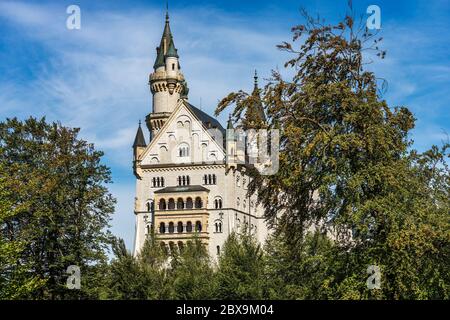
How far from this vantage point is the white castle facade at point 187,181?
9188 centimetres

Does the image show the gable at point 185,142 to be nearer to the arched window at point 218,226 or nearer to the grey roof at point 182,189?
the grey roof at point 182,189

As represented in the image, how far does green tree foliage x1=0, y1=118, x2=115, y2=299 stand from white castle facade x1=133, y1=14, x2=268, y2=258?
40643 mm

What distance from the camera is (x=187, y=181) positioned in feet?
310

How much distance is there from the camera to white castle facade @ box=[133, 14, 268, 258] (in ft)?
301

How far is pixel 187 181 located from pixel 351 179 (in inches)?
2829

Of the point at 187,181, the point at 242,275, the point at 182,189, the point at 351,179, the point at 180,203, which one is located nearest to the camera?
the point at 351,179

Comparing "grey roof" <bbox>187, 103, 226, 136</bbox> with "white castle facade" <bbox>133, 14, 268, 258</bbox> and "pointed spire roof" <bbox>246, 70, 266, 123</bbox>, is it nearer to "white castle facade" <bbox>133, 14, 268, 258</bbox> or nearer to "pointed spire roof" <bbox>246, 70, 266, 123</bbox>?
"white castle facade" <bbox>133, 14, 268, 258</bbox>

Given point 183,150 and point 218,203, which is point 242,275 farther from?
point 183,150

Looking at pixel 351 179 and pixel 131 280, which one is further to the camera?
pixel 131 280

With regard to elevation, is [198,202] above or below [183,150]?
below

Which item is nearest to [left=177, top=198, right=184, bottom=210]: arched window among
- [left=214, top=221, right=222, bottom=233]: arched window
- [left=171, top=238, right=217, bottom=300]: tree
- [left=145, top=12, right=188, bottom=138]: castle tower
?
[left=214, top=221, right=222, bottom=233]: arched window

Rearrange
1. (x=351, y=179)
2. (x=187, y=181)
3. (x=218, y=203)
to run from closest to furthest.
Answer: (x=351, y=179) < (x=218, y=203) < (x=187, y=181)

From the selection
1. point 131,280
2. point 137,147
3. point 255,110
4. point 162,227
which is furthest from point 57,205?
point 137,147
